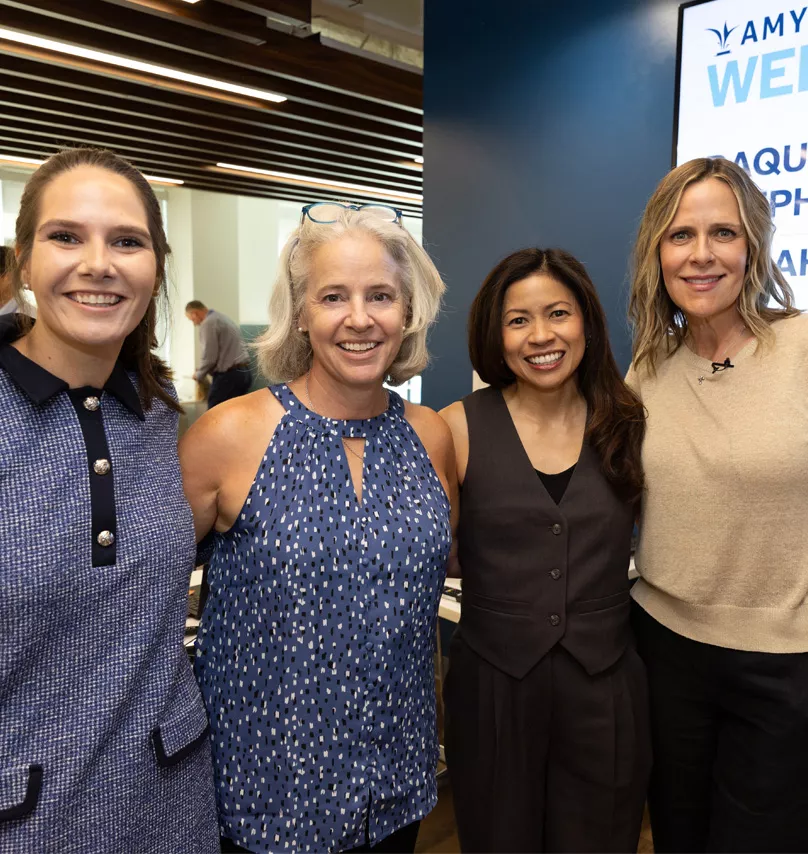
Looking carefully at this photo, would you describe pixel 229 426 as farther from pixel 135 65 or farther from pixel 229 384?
pixel 229 384

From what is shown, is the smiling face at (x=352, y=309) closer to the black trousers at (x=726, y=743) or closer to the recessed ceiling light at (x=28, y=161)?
the black trousers at (x=726, y=743)

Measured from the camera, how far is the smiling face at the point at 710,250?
179cm

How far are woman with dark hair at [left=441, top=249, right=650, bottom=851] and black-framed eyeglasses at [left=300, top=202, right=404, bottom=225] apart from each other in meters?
0.35

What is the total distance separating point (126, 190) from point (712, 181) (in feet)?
4.27

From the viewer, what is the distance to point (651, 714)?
1856mm

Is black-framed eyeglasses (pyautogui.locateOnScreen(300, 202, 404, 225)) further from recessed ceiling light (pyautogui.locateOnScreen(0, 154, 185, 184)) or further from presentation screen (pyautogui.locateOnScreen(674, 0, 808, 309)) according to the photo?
recessed ceiling light (pyautogui.locateOnScreen(0, 154, 185, 184))

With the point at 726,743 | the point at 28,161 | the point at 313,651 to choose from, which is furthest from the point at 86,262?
the point at 28,161

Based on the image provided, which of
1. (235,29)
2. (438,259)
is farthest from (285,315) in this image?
(235,29)

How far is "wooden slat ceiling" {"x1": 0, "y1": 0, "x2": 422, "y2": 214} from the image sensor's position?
4.21 metres

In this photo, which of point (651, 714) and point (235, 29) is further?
point (235, 29)

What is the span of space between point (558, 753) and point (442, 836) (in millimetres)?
1229

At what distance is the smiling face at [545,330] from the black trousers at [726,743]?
639 mm

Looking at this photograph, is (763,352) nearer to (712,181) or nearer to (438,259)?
(712,181)

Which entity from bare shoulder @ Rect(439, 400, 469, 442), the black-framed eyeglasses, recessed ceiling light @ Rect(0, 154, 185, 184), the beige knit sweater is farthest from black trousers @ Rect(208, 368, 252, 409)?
the beige knit sweater
